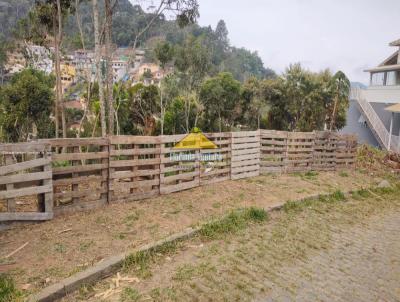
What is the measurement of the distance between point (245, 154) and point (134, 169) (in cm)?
401

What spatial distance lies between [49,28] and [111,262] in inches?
599

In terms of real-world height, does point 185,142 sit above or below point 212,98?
below

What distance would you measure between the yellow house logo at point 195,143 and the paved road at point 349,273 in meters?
3.65

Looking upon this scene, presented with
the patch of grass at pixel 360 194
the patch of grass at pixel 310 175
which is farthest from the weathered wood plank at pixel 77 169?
the patch of grass at pixel 310 175

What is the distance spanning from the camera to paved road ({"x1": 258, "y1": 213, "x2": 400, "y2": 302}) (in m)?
4.10

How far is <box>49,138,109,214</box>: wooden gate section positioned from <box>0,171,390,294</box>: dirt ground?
23 cm

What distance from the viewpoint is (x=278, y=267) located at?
15.4 ft

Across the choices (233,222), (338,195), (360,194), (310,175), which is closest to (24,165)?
(233,222)

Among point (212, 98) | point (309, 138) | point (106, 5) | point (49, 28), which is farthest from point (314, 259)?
point (212, 98)

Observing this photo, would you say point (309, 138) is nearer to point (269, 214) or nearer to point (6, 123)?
point (269, 214)

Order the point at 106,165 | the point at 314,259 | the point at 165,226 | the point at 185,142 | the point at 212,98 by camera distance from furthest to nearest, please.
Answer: the point at 212,98, the point at 185,142, the point at 106,165, the point at 165,226, the point at 314,259

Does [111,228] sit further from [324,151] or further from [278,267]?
[324,151]

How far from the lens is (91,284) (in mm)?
3928

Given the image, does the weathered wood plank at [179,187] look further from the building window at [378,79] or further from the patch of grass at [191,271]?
the building window at [378,79]
